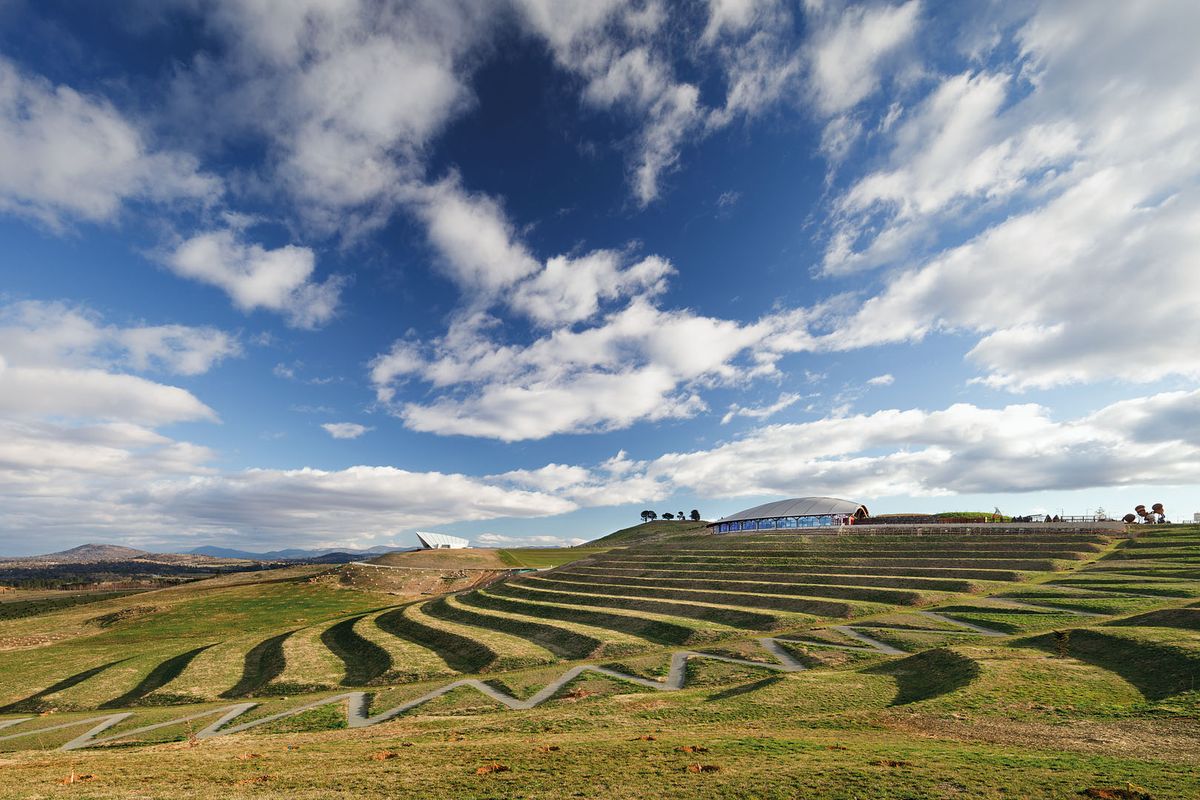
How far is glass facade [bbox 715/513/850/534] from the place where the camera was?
129000 millimetres

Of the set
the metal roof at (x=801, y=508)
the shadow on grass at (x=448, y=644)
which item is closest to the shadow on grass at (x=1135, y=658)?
the shadow on grass at (x=448, y=644)

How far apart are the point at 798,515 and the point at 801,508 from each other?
15.6 ft

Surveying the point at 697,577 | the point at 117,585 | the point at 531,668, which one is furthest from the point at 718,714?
the point at 117,585

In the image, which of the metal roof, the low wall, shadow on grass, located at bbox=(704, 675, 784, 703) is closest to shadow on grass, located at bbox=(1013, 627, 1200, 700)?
shadow on grass, located at bbox=(704, 675, 784, 703)

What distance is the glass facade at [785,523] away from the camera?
129m

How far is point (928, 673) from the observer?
29.8 metres

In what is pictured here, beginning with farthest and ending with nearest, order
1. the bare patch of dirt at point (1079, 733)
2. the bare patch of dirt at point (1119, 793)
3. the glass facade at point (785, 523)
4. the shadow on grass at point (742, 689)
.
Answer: the glass facade at point (785, 523) < the shadow on grass at point (742, 689) < the bare patch of dirt at point (1079, 733) < the bare patch of dirt at point (1119, 793)

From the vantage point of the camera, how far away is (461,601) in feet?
257

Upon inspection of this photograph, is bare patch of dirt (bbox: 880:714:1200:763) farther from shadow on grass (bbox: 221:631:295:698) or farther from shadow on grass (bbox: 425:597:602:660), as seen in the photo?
shadow on grass (bbox: 221:631:295:698)

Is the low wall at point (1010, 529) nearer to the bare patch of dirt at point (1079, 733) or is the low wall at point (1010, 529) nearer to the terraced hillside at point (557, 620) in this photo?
the terraced hillside at point (557, 620)

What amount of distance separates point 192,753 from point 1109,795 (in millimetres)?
31685

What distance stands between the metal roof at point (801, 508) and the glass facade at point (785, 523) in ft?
4.73

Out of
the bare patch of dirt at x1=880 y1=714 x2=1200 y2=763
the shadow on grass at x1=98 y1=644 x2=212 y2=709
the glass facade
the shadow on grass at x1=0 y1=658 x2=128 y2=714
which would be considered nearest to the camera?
the bare patch of dirt at x1=880 y1=714 x2=1200 y2=763

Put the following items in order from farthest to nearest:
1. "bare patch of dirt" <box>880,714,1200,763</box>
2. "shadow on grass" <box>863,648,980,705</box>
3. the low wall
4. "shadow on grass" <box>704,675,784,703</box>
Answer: the low wall → "shadow on grass" <box>704,675,784,703</box> → "shadow on grass" <box>863,648,980,705</box> → "bare patch of dirt" <box>880,714,1200,763</box>
